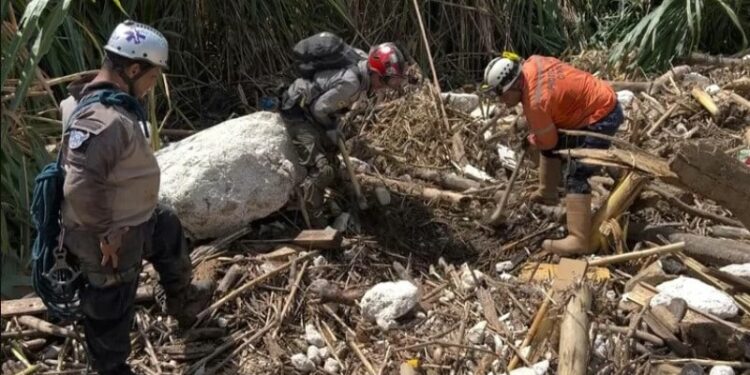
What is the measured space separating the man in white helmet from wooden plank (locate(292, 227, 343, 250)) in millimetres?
1104

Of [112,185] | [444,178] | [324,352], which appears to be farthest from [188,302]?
[444,178]

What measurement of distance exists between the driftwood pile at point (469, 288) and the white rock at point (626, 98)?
745 millimetres

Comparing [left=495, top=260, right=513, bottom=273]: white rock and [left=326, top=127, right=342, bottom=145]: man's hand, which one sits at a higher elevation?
[left=326, top=127, right=342, bottom=145]: man's hand

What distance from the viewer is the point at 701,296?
4.08 meters

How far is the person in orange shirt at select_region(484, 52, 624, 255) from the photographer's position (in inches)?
191

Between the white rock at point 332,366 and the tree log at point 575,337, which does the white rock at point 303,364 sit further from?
the tree log at point 575,337

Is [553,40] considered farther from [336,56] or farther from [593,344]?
[593,344]

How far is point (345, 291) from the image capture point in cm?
453

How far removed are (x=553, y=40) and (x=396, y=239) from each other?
3575 millimetres

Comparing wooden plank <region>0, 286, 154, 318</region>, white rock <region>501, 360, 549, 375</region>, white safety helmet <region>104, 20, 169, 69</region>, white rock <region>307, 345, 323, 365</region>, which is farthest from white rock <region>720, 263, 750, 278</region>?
wooden plank <region>0, 286, 154, 318</region>

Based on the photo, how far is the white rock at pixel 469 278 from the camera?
4578mm

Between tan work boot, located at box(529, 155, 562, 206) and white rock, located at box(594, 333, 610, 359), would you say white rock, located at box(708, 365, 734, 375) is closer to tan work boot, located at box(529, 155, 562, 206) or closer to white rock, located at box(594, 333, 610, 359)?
white rock, located at box(594, 333, 610, 359)

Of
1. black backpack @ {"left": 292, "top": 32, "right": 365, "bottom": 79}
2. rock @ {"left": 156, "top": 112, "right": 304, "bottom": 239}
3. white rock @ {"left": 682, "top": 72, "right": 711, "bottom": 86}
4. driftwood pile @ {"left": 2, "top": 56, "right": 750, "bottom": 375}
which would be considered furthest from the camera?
white rock @ {"left": 682, "top": 72, "right": 711, "bottom": 86}

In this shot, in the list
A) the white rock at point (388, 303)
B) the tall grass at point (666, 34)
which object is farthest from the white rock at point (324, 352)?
the tall grass at point (666, 34)
